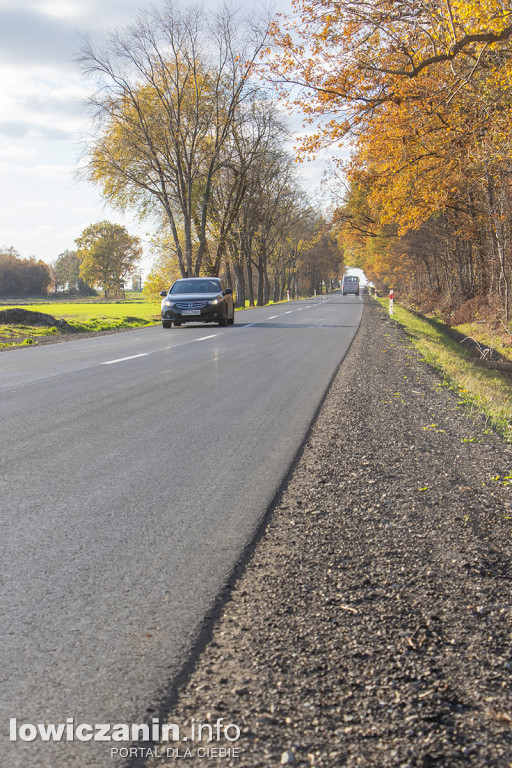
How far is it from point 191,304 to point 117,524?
18.3 m

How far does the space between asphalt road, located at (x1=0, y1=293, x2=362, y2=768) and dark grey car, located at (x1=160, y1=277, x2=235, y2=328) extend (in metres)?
12.2

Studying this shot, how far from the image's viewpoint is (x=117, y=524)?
149 inches

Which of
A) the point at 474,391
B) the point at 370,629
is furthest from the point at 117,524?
the point at 474,391

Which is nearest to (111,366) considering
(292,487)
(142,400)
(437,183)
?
(142,400)

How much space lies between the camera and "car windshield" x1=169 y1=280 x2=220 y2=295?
22.3 metres

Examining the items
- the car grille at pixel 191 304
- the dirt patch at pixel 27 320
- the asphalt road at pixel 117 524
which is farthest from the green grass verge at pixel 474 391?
the dirt patch at pixel 27 320

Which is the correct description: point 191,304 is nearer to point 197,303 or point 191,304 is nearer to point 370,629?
point 197,303

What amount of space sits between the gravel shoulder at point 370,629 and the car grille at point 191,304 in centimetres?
1670

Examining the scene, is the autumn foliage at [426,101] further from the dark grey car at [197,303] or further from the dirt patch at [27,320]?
the dirt patch at [27,320]

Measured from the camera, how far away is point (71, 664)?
2342mm

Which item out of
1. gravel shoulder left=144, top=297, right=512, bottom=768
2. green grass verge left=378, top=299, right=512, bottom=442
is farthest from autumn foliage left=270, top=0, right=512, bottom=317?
gravel shoulder left=144, top=297, right=512, bottom=768

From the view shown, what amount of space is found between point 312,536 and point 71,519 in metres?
1.43

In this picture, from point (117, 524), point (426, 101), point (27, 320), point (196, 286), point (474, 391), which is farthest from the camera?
point (27, 320)

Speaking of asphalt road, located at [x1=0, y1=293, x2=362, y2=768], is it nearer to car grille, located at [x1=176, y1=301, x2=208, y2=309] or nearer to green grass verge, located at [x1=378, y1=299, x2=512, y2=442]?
green grass verge, located at [x1=378, y1=299, x2=512, y2=442]
